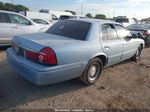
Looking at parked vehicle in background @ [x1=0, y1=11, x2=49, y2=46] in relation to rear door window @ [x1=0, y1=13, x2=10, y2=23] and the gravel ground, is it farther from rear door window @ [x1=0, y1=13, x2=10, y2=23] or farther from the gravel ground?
the gravel ground

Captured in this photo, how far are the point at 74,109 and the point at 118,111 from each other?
817 mm

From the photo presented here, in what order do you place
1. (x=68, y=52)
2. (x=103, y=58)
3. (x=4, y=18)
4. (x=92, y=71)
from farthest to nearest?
(x=4, y=18) → (x=103, y=58) → (x=92, y=71) → (x=68, y=52)

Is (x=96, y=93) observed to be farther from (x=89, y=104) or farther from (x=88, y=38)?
(x=88, y=38)

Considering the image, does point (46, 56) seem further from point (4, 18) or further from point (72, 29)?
point (4, 18)

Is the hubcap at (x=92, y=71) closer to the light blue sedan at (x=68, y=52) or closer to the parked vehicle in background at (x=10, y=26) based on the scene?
the light blue sedan at (x=68, y=52)

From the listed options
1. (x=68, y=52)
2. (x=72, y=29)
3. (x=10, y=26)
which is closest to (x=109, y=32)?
(x=72, y=29)

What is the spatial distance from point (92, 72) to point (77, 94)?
707mm

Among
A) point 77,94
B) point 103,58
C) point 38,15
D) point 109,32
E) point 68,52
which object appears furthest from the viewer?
point 38,15

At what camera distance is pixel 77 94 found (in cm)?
328

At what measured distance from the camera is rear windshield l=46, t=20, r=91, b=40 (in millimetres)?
3457

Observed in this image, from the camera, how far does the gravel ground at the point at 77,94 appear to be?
9.45ft

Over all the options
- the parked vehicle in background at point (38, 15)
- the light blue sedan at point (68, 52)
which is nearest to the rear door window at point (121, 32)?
the light blue sedan at point (68, 52)

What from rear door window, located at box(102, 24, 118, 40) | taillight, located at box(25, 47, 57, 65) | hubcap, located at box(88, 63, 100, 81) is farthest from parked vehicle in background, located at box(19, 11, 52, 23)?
taillight, located at box(25, 47, 57, 65)

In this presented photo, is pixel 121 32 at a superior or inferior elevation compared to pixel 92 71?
superior
